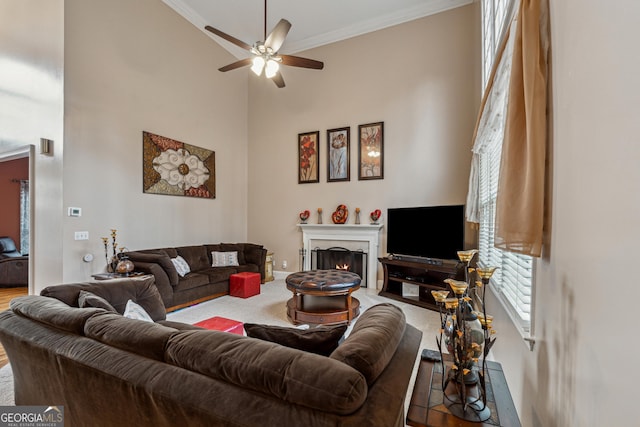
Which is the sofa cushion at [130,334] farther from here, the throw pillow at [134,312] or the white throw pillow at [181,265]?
the white throw pillow at [181,265]

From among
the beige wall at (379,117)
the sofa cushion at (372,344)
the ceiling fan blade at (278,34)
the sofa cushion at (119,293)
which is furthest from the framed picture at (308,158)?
the sofa cushion at (372,344)

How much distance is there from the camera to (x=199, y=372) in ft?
3.42

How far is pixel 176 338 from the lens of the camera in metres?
1.16

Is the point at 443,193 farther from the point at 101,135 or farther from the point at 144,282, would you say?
the point at 101,135

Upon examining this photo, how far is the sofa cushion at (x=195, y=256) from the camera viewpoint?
4.73m

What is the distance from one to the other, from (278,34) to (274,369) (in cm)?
347

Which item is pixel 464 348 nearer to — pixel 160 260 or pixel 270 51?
pixel 270 51

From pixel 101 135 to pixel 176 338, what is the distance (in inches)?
160

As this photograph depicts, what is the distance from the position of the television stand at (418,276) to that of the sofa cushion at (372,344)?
2.87 m

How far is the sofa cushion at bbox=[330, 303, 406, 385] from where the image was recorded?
38.6 inches

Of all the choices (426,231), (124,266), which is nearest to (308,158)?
(426,231)

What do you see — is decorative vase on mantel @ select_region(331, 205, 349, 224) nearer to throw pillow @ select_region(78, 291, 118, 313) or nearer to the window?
the window

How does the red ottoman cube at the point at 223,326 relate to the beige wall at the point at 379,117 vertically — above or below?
below

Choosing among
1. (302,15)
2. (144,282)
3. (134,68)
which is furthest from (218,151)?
(144,282)
